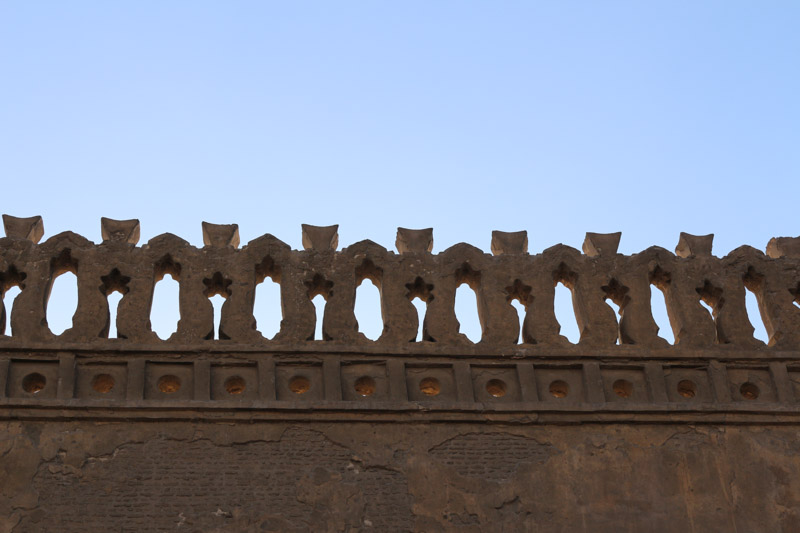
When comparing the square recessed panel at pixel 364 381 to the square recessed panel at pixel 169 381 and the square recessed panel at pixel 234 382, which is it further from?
the square recessed panel at pixel 169 381

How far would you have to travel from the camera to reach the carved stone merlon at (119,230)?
732 cm

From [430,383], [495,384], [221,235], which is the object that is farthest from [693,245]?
[221,235]

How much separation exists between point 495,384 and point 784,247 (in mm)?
2213

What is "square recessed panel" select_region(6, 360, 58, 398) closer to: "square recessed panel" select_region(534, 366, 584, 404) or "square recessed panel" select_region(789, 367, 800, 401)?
"square recessed panel" select_region(534, 366, 584, 404)

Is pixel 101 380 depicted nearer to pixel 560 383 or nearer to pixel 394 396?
pixel 394 396

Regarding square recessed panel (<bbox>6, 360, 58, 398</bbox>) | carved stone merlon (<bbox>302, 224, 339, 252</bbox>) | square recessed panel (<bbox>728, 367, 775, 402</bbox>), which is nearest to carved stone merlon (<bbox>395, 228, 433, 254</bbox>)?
carved stone merlon (<bbox>302, 224, 339, 252</bbox>)

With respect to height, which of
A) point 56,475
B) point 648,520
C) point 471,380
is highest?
point 471,380

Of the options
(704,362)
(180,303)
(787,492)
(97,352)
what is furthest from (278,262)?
(787,492)

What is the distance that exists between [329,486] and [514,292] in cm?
173

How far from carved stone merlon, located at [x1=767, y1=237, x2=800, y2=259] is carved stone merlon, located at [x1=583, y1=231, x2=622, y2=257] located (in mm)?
1005

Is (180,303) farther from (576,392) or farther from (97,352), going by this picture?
(576,392)

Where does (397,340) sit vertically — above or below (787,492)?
above

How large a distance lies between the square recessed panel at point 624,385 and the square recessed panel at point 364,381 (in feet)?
4.15

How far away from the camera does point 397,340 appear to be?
23.0ft
